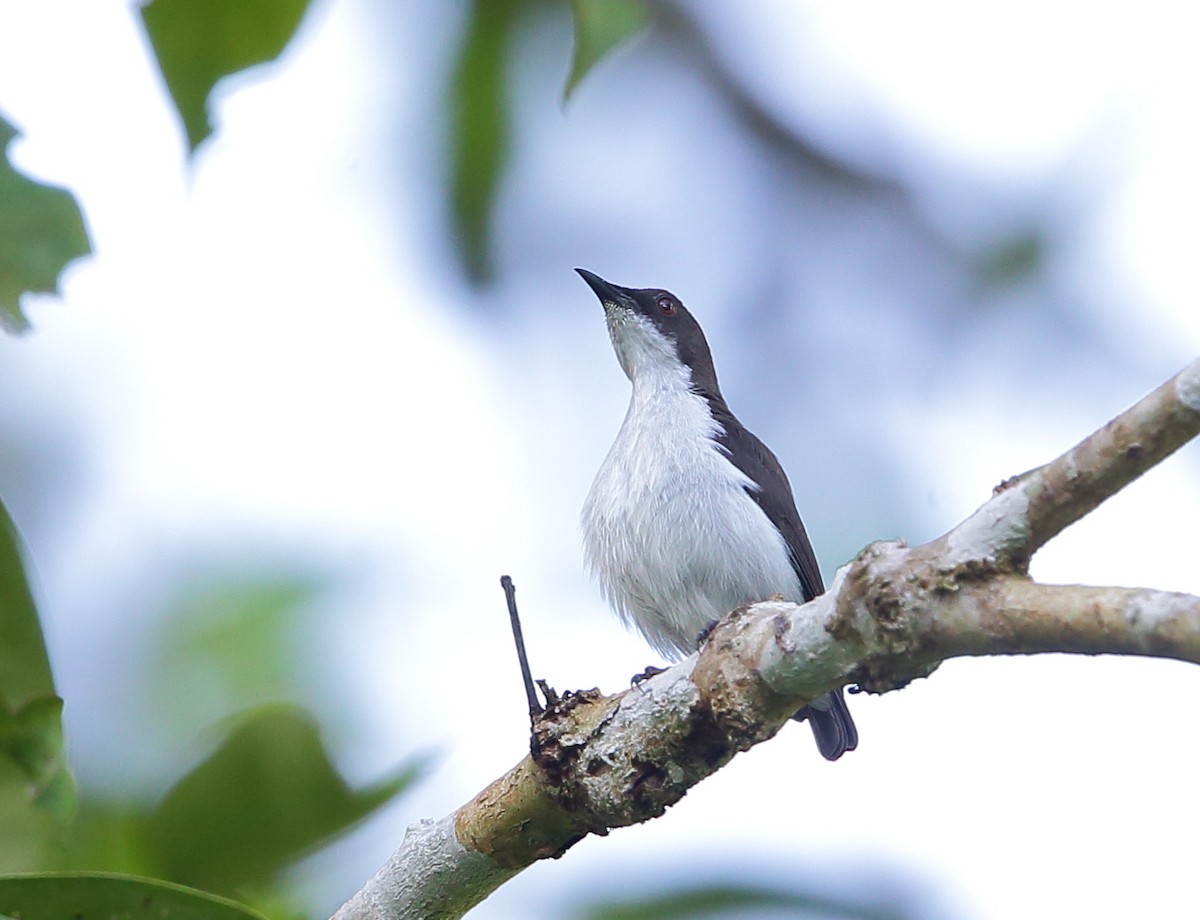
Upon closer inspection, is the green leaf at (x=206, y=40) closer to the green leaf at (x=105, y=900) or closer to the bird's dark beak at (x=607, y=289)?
the green leaf at (x=105, y=900)

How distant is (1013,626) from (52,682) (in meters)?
1.60

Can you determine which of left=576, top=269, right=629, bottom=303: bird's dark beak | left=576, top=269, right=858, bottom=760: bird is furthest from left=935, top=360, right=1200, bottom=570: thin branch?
left=576, top=269, right=629, bottom=303: bird's dark beak

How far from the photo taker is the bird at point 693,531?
544cm

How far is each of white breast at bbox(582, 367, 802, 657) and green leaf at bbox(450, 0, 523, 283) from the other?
1.52 meters

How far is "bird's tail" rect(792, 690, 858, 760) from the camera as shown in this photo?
213 inches

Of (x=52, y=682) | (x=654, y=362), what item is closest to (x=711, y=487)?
(x=654, y=362)

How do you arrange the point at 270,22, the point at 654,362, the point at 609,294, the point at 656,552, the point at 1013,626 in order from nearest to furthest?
the point at 1013,626, the point at 270,22, the point at 656,552, the point at 654,362, the point at 609,294

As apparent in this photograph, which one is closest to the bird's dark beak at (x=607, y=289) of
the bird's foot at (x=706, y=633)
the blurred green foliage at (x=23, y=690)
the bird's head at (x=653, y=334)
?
the bird's head at (x=653, y=334)

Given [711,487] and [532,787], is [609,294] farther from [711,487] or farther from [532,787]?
[532,787]

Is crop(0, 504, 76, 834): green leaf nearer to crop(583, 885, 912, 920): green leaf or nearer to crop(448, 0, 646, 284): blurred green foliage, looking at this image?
crop(583, 885, 912, 920): green leaf

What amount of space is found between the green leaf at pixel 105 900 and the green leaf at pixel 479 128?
3.98 m

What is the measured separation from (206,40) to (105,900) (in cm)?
174

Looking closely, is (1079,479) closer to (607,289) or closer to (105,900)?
(105,900)

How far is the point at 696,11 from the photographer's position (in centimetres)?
717
